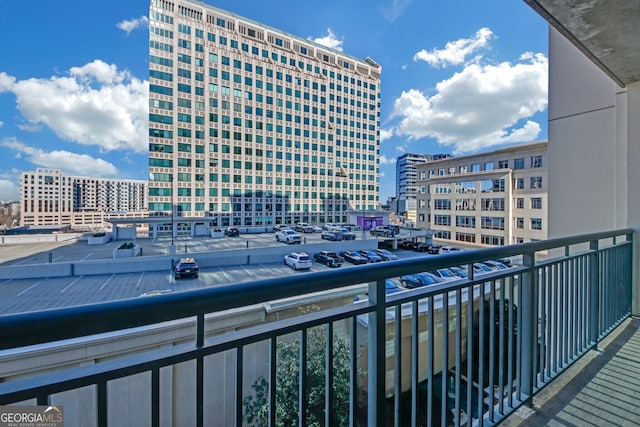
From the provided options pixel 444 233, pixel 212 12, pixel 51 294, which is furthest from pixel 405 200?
pixel 51 294

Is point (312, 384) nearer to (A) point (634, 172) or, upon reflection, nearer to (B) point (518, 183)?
(A) point (634, 172)

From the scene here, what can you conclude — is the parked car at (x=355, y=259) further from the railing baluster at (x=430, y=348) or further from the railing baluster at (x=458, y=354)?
the railing baluster at (x=430, y=348)

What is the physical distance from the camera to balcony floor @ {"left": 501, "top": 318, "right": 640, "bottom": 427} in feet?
5.19

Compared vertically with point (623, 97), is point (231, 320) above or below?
below

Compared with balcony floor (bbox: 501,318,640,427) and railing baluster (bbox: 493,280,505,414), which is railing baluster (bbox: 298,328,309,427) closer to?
railing baluster (bbox: 493,280,505,414)

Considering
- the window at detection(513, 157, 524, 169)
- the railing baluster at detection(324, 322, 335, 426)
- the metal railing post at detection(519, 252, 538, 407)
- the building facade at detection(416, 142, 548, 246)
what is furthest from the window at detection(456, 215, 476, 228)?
the railing baluster at detection(324, 322, 335, 426)

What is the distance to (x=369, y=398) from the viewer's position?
1.12m

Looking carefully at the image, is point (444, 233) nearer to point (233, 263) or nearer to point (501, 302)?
point (233, 263)

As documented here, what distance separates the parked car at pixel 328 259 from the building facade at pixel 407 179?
57581 millimetres

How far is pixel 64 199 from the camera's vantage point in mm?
62094

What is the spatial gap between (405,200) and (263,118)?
47.7 metres

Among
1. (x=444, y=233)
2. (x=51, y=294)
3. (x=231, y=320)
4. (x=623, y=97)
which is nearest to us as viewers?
(x=623, y=97)

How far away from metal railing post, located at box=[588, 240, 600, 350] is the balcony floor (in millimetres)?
145

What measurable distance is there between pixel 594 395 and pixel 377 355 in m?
1.76
